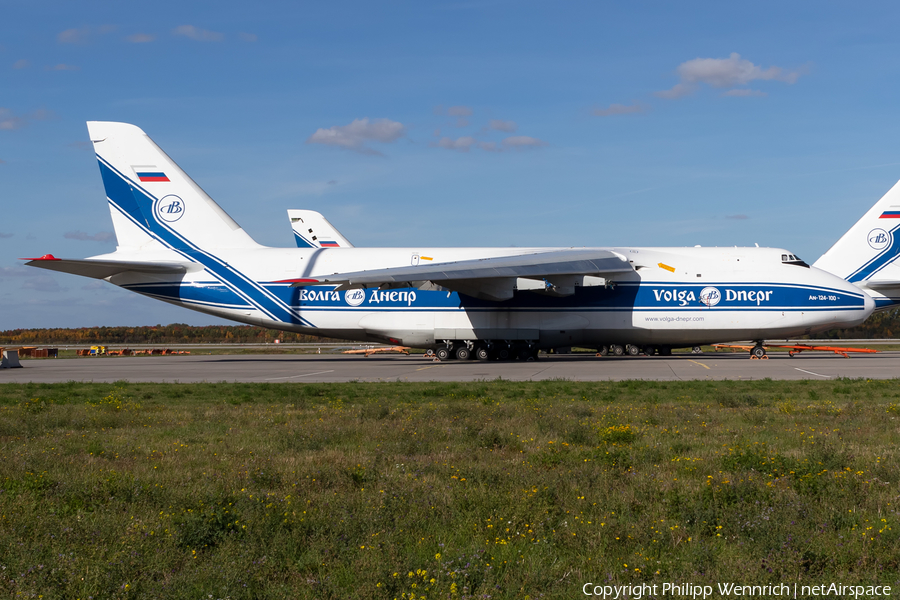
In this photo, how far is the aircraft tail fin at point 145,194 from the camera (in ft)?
112

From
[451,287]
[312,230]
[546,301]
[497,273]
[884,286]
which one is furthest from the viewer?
[312,230]

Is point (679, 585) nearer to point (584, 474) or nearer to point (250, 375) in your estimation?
point (584, 474)

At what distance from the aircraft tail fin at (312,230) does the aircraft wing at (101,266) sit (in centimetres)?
1548

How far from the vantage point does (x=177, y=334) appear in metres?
90.9

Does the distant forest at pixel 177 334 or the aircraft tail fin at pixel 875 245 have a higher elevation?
the aircraft tail fin at pixel 875 245

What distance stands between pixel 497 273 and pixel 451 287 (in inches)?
127

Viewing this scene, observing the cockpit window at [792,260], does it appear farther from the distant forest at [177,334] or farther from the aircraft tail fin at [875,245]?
the distant forest at [177,334]

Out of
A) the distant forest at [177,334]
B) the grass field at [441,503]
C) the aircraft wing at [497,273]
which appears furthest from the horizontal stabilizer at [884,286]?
the distant forest at [177,334]

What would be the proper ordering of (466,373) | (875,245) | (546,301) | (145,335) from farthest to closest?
1. (145,335)
2. (875,245)
3. (546,301)
4. (466,373)

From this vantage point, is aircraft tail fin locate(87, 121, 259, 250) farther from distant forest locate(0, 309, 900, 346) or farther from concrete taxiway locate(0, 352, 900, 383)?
distant forest locate(0, 309, 900, 346)

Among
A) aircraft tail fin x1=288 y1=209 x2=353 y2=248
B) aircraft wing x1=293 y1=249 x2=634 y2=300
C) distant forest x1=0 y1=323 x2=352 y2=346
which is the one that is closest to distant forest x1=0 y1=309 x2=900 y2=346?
distant forest x1=0 y1=323 x2=352 y2=346

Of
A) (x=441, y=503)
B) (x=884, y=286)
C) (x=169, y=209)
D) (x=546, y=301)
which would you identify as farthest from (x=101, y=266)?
(x=884, y=286)

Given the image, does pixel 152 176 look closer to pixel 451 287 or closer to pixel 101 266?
pixel 101 266

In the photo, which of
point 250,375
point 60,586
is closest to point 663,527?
point 60,586
